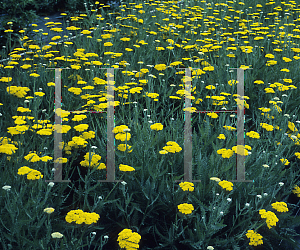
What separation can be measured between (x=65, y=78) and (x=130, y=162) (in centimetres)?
154

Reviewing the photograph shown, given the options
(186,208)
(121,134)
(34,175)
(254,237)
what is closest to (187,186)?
(186,208)

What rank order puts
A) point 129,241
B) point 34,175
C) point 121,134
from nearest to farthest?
point 129,241 < point 34,175 < point 121,134

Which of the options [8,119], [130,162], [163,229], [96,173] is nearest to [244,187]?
[163,229]

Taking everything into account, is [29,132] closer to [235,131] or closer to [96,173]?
[96,173]

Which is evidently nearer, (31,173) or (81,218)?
(81,218)

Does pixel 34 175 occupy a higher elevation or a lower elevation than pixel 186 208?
higher

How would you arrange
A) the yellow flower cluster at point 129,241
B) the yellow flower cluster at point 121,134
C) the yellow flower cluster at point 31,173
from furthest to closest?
the yellow flower cluster at point 121,134 → the yellow flower cluster at point 31,173 → the yellow flower cluster at point 129,241

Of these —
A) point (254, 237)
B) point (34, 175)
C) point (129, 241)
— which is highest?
point (34, 175)

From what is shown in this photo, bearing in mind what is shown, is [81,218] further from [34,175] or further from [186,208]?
[186,208]

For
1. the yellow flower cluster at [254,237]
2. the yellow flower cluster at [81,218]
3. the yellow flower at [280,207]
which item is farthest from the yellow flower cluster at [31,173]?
the yellow flower at [280,207]

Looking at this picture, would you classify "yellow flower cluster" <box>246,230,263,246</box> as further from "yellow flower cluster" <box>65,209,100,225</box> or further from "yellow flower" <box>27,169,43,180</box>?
"yellow flower" <box>27,169,43,180</box>

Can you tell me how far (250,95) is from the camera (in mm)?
3299

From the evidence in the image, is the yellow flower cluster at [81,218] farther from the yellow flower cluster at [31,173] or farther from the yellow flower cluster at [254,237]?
the yellow flower cluster at [254,237]

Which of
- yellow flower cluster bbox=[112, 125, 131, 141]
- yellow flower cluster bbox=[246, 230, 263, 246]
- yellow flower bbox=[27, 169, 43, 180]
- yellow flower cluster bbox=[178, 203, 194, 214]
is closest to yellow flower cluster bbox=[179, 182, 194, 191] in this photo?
yellow flower cluster bbox=[178, 203, 194, 214]
